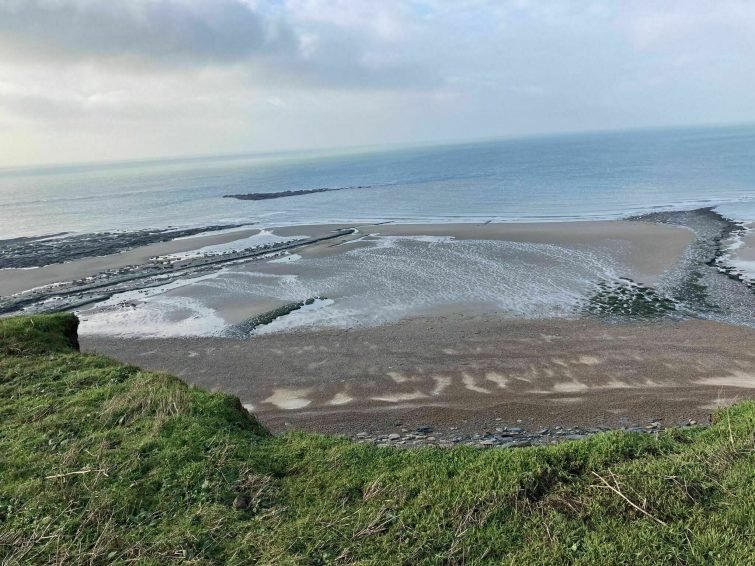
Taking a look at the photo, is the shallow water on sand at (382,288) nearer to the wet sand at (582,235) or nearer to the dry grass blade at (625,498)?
the wet sand at (582,235)

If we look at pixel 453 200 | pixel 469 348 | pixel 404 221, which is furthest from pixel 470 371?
pixel 453 200

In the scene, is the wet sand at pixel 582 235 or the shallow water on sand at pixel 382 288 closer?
the shallow water on sand at pixel 382 288

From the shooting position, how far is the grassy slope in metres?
6.47

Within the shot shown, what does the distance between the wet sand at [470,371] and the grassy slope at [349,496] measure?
5323mm

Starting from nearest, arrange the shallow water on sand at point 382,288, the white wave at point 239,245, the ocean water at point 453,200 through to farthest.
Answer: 1. the shallow water on sand at point 382,288
2. the white wave at point 239,245
3. the ocean water at point 453,200

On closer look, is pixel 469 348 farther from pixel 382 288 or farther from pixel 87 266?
pixel 87 266

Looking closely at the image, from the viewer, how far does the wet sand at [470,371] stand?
1474cm

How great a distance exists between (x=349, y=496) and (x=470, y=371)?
429 inches

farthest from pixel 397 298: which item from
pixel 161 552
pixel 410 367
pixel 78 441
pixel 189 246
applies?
pixel 189 246

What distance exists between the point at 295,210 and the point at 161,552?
63.8 metres

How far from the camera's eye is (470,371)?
18.0 m

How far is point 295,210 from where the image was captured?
224ft

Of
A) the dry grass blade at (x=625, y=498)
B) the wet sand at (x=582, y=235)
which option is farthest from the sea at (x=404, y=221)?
the dry grass blade at (x=625, y=498)

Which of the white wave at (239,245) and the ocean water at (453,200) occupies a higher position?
the ocean water at (453,200)
